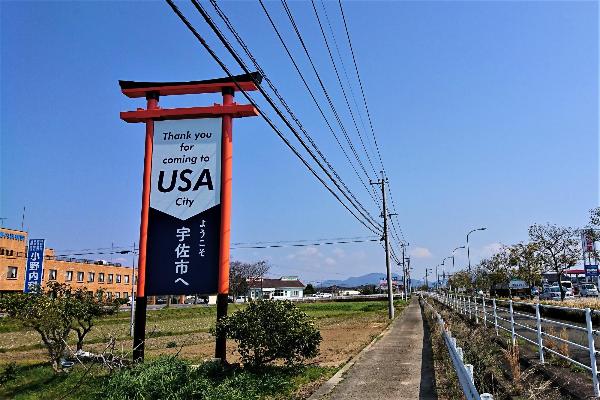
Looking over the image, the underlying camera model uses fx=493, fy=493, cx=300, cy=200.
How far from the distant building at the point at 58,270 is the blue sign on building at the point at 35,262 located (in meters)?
6.03

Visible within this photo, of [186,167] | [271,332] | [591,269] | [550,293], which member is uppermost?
[186,167]

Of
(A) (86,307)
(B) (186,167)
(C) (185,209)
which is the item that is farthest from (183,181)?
(A) (86,307)

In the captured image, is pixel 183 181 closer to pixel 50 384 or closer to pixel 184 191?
pixel 184 191

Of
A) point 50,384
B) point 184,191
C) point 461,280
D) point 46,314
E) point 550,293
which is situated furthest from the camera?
point 461,280

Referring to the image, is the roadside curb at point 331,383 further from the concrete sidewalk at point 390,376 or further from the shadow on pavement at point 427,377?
the shadow on pavement at point 427,377

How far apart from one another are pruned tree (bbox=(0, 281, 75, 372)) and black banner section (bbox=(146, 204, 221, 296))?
246cm

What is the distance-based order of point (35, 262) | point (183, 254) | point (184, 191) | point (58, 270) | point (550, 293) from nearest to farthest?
point (183, 254) → point (184, 191) → point (35, 262) → point (550, 293) → point (58, 270)

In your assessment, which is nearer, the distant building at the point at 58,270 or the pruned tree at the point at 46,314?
the pruned tree at the point at 46,314

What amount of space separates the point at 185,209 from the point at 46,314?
4.49m

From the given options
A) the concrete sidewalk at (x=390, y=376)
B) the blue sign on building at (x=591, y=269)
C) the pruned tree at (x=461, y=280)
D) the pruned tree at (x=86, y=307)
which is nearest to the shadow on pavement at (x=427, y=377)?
the concrete sidewalk at (x=390, y=376)

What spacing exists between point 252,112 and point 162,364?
6.67m

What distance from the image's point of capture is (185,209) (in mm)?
13117

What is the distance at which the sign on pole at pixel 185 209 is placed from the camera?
42.1 ft

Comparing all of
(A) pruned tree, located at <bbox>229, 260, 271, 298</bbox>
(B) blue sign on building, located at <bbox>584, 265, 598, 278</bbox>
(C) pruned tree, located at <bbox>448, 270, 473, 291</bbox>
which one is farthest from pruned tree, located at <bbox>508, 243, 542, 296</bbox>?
(A) pruned tree, located at <bbox>229, 260, 271, 298</bbox>
